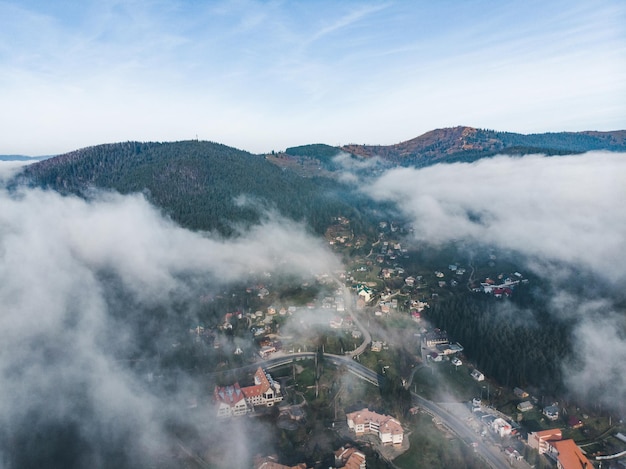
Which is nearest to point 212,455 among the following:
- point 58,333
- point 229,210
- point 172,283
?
point 58,333

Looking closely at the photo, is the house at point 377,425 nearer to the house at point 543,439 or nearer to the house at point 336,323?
the house at point 543,439

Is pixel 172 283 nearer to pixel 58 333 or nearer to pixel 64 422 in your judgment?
pixel 58 333

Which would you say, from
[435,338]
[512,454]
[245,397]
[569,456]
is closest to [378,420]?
[512,454]

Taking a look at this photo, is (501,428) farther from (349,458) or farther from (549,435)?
(349,458)

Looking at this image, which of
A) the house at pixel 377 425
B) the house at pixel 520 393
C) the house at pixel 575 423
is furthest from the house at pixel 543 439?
the house at pixel 377 425

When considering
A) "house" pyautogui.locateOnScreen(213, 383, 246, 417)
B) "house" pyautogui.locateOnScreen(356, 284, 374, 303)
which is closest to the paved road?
"house" pyautogui.locateOnScreen(213, 383, 246, 417)

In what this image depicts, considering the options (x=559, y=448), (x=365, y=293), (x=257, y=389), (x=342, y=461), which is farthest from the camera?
(x=365, y=293)
